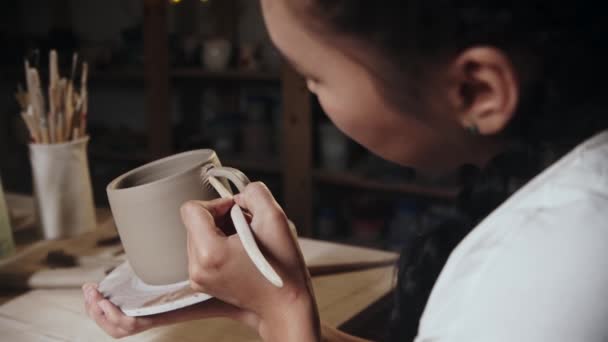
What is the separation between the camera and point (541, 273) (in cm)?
42

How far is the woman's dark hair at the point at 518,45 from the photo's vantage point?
438mm

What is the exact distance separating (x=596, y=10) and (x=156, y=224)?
0.51 meters

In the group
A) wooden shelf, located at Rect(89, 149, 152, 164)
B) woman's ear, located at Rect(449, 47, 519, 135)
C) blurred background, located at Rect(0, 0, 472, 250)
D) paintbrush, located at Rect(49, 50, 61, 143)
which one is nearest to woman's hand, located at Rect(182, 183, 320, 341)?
woman's ear, located at Rect(449, 47, 519, 135)

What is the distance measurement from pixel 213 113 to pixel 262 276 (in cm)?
224

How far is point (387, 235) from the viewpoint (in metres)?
2.28

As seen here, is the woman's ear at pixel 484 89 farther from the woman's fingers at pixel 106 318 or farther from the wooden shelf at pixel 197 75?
the wooden shelf at pixel 197 75

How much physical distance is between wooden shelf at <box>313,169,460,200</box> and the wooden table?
1128 millimetres

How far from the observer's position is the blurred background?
2.22 meters

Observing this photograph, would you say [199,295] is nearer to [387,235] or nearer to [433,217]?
[433,217]

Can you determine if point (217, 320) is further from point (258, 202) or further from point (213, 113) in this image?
point (213, 113)

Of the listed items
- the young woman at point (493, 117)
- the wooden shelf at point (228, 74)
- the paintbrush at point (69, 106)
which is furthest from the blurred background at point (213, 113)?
the young woman at point (493, 117)

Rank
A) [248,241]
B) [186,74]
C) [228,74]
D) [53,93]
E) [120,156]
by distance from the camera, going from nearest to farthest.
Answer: [248,241]
[53,93]
[228,74]
[186,74]
[120,156]

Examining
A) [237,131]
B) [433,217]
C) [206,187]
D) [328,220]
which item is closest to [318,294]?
[206,187]

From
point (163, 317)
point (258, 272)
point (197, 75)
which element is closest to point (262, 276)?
point (258, 272)
